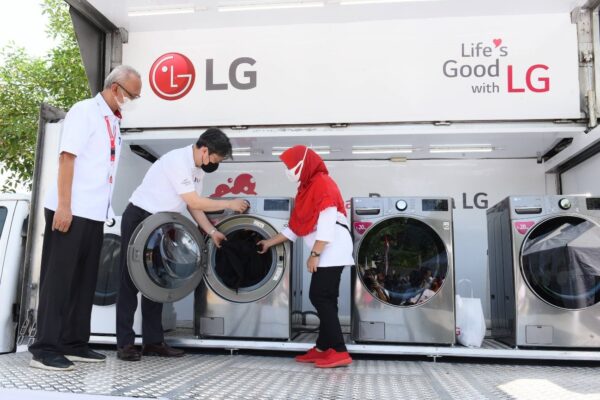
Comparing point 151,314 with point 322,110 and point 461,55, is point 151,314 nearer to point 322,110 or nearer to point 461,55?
point 322,110

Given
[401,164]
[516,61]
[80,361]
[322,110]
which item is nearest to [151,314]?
[80,361]

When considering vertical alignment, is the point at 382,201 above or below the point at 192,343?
above

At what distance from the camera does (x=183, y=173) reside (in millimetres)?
3502

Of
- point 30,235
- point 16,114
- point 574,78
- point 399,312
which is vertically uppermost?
point 16,114

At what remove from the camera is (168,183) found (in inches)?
142

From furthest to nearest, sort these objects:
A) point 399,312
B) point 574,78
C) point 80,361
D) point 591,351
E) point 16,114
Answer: point 16,114 < point 574,78 < point 399,312 < point 591,351 < point 80,361

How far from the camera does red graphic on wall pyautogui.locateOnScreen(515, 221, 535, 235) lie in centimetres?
363

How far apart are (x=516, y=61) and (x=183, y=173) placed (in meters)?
2.68

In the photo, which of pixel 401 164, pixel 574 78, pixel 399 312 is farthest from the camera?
pixel 401 164

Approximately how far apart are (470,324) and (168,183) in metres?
2.35

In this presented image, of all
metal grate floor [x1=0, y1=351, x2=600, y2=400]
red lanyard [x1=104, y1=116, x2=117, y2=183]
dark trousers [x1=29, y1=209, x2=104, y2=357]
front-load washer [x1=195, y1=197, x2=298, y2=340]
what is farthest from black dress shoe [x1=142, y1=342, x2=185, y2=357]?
red lanyard [x1=104, y1=116, x2=117, y2=183]

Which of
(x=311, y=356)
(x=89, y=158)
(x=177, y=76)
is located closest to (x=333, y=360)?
(x=311, y=356)

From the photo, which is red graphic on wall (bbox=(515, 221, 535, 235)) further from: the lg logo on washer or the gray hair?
the gray hair

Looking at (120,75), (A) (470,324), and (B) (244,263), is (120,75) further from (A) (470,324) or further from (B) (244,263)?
(A) (470,324)
